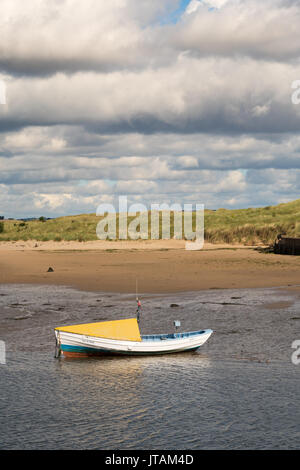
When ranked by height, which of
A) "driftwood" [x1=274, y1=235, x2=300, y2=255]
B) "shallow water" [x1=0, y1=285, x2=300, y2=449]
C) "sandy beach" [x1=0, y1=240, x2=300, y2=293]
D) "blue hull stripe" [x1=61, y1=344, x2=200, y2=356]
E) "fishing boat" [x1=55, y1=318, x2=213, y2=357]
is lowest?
"shallow water" [x1=0, y1=285, x2=300, y2=449]

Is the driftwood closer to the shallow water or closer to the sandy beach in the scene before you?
the sandy beach

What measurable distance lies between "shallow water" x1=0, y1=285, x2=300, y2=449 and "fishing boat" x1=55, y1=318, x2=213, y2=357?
0.36 metres

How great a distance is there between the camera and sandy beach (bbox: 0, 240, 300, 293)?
1645 inches

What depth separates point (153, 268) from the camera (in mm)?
50906

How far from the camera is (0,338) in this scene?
25047mm

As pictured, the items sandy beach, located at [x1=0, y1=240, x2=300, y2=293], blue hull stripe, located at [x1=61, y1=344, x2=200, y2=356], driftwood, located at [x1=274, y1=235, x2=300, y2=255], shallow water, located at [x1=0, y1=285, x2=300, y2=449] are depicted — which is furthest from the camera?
driftwood, located at [x1=274, y1=235, x2=300, y2=255]

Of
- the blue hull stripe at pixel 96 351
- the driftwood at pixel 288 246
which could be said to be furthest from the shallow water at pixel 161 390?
the driftwood at pixel 288 246

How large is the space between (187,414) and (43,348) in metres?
9.11

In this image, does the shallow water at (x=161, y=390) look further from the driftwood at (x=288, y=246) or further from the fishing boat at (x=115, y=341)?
the driftwood at (x=288, y=246)

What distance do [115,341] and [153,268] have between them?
29.1m

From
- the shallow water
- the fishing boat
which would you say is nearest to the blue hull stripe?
the fishing boat

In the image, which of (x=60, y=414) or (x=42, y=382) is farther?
(x=42, y=382)
